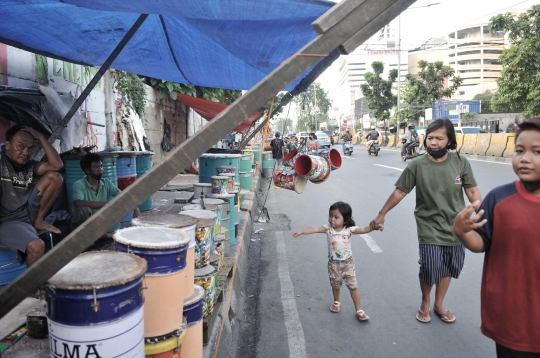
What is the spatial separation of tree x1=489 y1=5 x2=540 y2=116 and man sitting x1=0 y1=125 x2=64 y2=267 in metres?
17.5

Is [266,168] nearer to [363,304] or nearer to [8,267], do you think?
[363,304]

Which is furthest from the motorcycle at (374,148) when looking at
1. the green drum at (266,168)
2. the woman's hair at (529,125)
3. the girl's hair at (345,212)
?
the woman's hair at (529,125)

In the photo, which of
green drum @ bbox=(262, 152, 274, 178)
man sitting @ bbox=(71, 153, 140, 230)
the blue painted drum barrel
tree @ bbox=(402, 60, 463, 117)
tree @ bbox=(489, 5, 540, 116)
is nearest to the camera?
the blue painted drum barrel

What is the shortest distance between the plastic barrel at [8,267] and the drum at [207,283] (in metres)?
1.58

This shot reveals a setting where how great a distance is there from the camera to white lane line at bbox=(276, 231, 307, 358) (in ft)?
11.1

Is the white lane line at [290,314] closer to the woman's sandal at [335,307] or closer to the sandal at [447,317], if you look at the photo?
the woman's sandal at [335,307]

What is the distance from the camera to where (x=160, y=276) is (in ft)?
6.20

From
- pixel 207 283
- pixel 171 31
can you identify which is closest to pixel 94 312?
pixel 207 283

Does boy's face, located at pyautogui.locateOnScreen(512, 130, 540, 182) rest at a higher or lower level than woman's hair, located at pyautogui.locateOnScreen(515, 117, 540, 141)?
lower

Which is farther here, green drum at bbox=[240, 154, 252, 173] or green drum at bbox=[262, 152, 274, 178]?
green drum at bbox=[262, 152, 274, 178]

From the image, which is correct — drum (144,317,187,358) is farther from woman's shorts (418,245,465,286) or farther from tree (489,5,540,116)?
tree (489,5,540,116)

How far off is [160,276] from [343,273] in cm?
242

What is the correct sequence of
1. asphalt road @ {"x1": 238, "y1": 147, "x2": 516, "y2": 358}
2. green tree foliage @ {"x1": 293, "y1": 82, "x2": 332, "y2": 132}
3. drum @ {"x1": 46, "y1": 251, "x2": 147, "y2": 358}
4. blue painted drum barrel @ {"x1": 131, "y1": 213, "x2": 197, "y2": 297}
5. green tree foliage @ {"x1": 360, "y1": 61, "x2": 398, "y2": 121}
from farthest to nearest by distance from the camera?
1. green tree foliage @ {"x1": 360, "y1": 61, "x2": 398, "y2": 121}
2. green tree foliage @ {"x1": 293, "y1": 82, "x2": 332, "y2": 132}
3. asphalt road @ {"x1": 238, "y1": 147, "x2": 516, "y2": 358}
4. blue painted drum barrel @ {"x1": 131, "y1": 213, "x2": 197, "y2": 297}
5. drum @ {"x1": 46, "y1": 251, "x2": 147, "y2": 358}

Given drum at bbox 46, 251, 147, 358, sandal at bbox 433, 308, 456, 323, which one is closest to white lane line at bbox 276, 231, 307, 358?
sandal at bbox 433, 308, 456, 323
